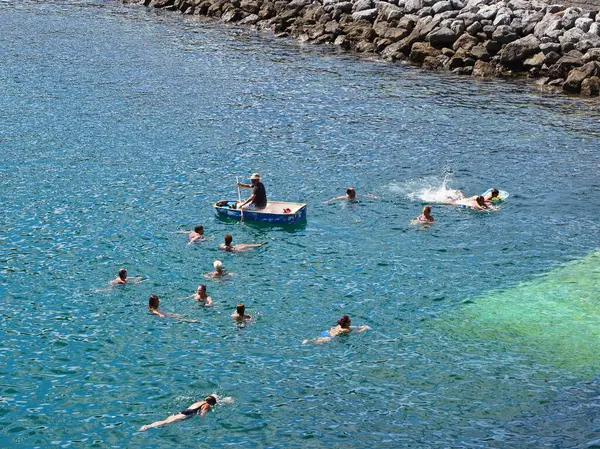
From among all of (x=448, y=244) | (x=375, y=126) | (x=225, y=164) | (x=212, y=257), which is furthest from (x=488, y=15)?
(x=212, y=257)

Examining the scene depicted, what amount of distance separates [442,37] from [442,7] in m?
3.88

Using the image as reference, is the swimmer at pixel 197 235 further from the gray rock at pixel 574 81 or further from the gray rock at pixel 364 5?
the gray rock at pixel 364 5

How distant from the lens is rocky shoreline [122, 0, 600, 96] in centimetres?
5934

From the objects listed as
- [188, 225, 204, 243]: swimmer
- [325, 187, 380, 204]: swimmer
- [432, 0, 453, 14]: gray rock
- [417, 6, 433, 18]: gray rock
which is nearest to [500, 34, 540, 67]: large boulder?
[432, 0, 453, 14]: gray rock

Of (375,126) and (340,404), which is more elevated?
(375,126)

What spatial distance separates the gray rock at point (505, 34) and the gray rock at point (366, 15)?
39.9 ft

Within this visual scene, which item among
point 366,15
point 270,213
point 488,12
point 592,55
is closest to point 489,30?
point 488,12

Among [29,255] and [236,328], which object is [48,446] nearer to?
[236,328]

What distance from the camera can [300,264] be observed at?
3309 cm

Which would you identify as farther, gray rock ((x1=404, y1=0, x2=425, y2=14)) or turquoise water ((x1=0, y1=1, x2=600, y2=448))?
gray rock ((x1=404, y1=0, x2=425, y2=14))

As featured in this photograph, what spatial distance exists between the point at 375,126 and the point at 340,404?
2871 cm

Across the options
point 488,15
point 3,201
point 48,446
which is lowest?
point 48,446

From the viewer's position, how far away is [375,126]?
50812 millimetres

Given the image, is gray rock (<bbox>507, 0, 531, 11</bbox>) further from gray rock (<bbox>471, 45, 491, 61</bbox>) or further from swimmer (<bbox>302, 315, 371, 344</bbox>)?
swimmer (<bbox>302, 315, 371, 344</bbox>)
